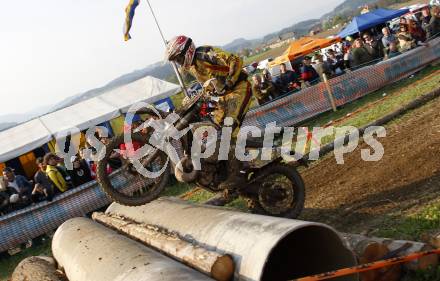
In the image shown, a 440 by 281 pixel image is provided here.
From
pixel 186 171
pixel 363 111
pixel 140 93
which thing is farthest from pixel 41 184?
pixel 363 111

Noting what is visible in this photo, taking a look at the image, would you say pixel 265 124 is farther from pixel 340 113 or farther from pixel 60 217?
pixel 60 217

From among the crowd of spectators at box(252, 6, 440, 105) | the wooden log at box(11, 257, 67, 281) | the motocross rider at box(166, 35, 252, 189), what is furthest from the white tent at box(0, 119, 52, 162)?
the motocross rider at box(166, 35, 252, 189)

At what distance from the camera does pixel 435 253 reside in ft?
14.4

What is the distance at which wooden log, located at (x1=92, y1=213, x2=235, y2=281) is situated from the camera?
430 centimetres

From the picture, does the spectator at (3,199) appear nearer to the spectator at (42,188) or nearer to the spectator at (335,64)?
the spectator at (42,188)

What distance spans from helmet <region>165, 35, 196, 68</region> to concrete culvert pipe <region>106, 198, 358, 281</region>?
82.9 inches

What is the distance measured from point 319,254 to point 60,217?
29.4 ft

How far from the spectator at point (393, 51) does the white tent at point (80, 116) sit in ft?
25.9

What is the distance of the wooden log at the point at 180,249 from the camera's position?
4301mm

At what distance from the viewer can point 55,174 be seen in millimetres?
12516

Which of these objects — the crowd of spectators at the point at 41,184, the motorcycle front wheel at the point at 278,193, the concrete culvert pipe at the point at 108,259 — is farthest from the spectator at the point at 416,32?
the concrete culvert pipe at the point at 108,259

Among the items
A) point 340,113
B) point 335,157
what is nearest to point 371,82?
point 340,113

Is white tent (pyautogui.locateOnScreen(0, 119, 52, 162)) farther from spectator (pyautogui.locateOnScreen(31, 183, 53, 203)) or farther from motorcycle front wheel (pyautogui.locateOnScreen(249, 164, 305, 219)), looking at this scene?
motorcycle front wheel (pyautogui.locateOnScreen(249, 164, 305, 219))

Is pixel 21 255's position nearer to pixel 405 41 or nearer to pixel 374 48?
pixel 374 48
